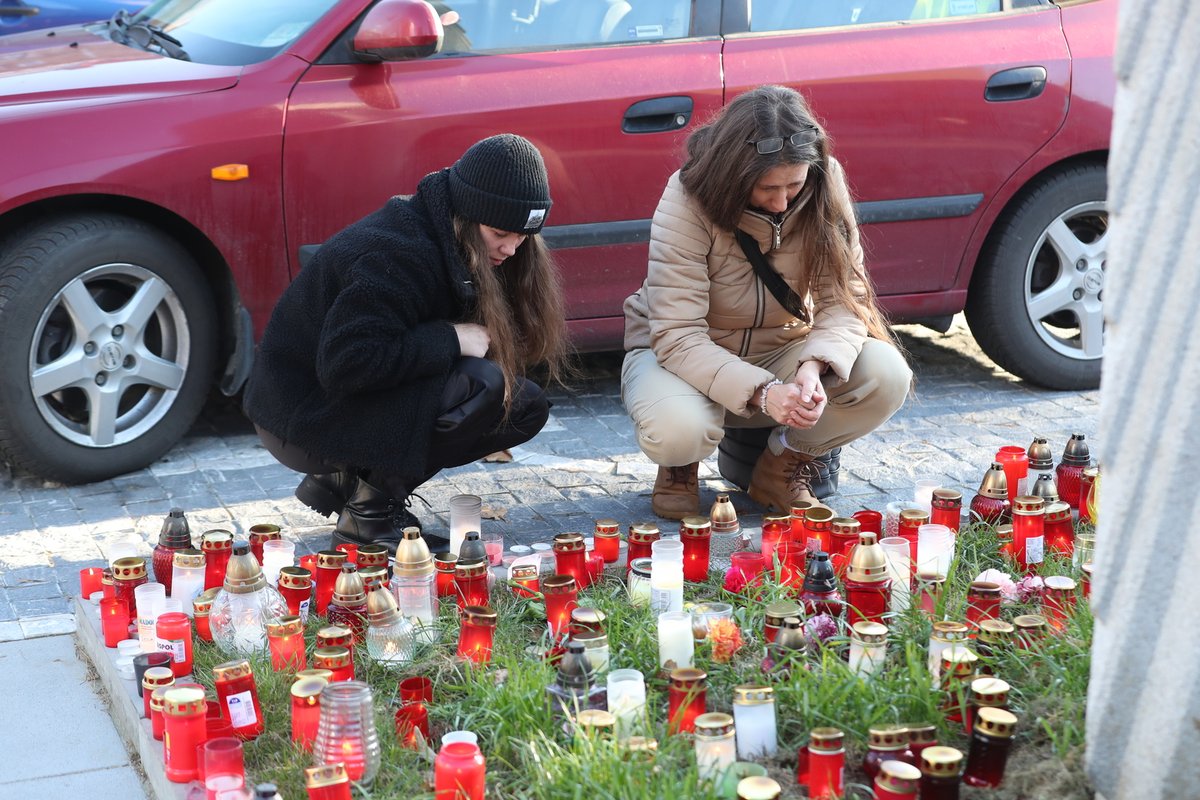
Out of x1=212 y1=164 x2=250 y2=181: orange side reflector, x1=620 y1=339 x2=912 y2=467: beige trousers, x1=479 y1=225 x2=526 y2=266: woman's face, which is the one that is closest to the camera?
x1=479 y1=225 x2=526 y2=266: woman's face

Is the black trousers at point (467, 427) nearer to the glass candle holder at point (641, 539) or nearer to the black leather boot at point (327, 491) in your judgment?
the black leather boot at point (327, 491)

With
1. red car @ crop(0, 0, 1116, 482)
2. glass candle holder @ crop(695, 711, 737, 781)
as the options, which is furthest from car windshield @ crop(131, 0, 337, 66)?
glass candle holder @ crop(695, 711, 737, 781)

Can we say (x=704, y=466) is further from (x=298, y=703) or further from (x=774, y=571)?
(x=298, y=703)

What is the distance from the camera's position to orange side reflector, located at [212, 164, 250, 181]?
191 inches

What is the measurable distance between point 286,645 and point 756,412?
5.58ft

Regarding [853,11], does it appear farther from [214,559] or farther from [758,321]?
[214,559]

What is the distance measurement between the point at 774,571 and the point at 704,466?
1.45 meters

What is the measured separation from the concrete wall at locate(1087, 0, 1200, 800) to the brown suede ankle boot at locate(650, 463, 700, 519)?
224 centimetres

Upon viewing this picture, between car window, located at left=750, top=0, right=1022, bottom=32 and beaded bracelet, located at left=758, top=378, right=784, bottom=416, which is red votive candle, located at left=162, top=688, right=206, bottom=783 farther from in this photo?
car window, located at left=750, top=0, right=1022, bottom=32

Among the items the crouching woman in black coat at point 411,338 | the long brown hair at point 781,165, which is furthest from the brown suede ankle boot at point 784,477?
the crouching woman in black coat at point 411,338

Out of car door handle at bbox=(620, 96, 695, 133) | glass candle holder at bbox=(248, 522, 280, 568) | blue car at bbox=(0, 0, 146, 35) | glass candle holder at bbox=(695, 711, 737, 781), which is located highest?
car door handle at bbox=(620, 96, 695, 133)

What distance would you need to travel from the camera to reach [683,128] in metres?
5.29

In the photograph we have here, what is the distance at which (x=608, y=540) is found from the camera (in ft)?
12.9

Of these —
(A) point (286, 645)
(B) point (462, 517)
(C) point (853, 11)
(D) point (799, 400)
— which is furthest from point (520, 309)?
(C) point (853, 11)
